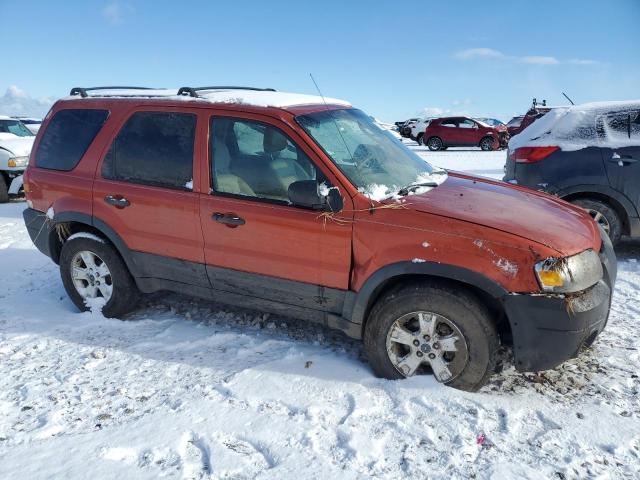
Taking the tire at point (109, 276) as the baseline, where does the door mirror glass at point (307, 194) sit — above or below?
above

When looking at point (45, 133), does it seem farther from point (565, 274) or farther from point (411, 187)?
point (565, 274)

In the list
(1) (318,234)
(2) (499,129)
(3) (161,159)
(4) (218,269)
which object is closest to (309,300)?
(1) (318,234)

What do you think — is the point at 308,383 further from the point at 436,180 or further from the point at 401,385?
the point at 436,180

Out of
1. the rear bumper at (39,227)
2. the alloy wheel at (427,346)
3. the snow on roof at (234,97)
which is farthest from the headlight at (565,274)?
the rear bumper at (39,227)

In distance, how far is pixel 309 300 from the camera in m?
3.30

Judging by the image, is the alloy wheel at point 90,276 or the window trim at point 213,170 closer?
the window trim at point 213,170

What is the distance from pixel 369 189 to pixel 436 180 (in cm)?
79

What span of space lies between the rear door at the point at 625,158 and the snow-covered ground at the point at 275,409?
1.88m

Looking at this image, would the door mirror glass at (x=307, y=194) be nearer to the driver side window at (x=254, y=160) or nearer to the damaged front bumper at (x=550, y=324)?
the driver side window at (x=254, y=160)

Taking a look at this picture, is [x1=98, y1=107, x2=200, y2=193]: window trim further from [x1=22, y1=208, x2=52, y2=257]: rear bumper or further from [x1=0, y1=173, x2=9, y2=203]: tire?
[x1=0, y1=173, x2=9, y2=203]: tire

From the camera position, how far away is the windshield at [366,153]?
3230mm

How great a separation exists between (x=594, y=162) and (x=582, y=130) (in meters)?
0.50

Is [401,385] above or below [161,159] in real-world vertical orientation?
below

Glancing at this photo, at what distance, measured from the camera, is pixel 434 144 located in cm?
2339
